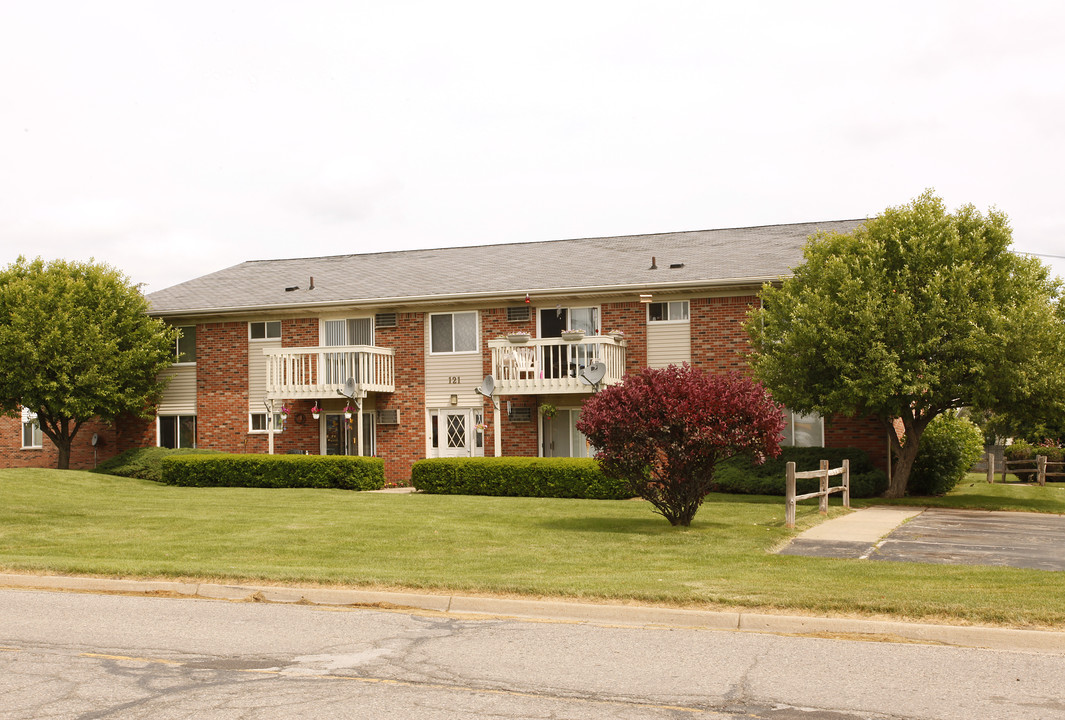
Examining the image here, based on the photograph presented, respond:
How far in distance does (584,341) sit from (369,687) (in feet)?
65.6

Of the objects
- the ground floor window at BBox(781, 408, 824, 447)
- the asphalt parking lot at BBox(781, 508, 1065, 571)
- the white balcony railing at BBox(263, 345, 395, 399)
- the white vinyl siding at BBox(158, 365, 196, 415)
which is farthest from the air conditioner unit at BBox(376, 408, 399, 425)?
the asphalt parking lot at BBox(781, 508, 1065, 571)

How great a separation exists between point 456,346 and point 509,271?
119 inches

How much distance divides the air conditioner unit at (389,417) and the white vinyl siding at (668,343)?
7514mm

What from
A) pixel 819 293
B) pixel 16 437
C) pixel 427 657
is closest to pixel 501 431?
pixel 819 293

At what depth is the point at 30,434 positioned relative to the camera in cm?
3353

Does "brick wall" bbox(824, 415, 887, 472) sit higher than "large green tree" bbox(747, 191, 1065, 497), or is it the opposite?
"large green tree" bbox(747, 191, 1065, 497)

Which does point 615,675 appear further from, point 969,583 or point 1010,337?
point 1010,337

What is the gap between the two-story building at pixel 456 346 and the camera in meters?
26.9

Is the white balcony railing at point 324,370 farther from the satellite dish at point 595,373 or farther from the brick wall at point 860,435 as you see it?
the brick wall at point 860,435

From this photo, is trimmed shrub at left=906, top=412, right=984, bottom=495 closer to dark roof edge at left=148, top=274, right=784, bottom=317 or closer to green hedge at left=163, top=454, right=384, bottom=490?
dark roof edge at left=148, top=274, right=784, bottom=317

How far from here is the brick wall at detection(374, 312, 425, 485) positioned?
96.3 feet

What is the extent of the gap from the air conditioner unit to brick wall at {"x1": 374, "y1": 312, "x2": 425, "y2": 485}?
9 centimetres

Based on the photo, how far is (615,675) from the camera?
713 cm

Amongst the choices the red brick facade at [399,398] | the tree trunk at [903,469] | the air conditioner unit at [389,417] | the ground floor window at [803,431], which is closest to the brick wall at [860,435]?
the red brick facade at [399,398]
